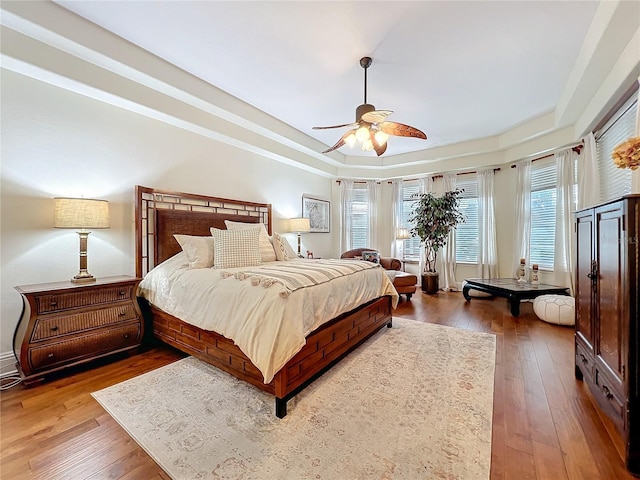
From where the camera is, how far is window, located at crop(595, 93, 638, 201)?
2.81 metres

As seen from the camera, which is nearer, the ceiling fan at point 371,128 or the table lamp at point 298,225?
the ceiling fan at point 371,128

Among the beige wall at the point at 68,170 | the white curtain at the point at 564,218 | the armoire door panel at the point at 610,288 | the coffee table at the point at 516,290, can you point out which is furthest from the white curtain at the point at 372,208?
the armoire door panel at the point at 610,288

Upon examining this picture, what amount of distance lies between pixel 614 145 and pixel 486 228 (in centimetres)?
248

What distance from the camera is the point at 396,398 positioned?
2.04 meters

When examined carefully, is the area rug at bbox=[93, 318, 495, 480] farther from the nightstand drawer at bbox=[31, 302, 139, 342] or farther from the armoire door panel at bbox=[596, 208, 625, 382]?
the armoire door panel at bbox=[596, 208, 625, 382]

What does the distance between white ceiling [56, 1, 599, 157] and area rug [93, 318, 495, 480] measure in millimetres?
3135

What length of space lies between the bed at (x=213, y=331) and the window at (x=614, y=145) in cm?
291

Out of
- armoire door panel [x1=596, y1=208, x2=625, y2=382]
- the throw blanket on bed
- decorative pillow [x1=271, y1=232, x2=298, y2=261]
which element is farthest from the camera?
decorative pillow [x1=271, y1=232, x2=298, y2=261]

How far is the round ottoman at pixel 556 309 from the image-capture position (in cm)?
360

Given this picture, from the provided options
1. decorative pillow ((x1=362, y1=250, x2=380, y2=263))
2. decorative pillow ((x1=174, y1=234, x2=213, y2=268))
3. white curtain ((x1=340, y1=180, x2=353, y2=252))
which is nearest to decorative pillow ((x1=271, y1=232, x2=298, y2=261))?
decorative pillow ((x1=174, y1=234, x2=213, y2=268))

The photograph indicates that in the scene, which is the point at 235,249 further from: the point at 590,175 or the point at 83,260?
the point at 590,175

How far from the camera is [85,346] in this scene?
242cm

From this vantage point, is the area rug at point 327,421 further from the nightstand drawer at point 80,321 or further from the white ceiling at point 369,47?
the white ceiling at point 369,47

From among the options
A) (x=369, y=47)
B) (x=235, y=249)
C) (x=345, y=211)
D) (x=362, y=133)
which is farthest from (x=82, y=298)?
(x=345, y=211)
